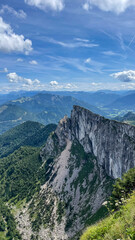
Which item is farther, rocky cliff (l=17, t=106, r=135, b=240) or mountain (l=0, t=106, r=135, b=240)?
mountain (l=0, t=106, r=135, b=240)

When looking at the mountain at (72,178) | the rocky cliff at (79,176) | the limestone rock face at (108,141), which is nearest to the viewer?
the limestone rock face at (108,141)

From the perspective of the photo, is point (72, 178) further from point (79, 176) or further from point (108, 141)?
point (108, 141)

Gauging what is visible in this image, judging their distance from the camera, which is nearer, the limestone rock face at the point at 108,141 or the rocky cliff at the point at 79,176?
the limestone rock face at the point at 108,141

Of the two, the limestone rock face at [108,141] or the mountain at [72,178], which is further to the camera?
the mountain at [72,178]

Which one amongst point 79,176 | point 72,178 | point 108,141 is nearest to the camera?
point 108,141

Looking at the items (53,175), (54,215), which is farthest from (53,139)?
(54,215)

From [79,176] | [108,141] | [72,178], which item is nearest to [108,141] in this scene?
[108,141]

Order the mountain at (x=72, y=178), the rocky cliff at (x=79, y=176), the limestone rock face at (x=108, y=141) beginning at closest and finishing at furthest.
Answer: the limestone rock face at (x=108, y=141) < the rocky cliff at (x=79, y=176) < the mountain at (x=72, y=178)
